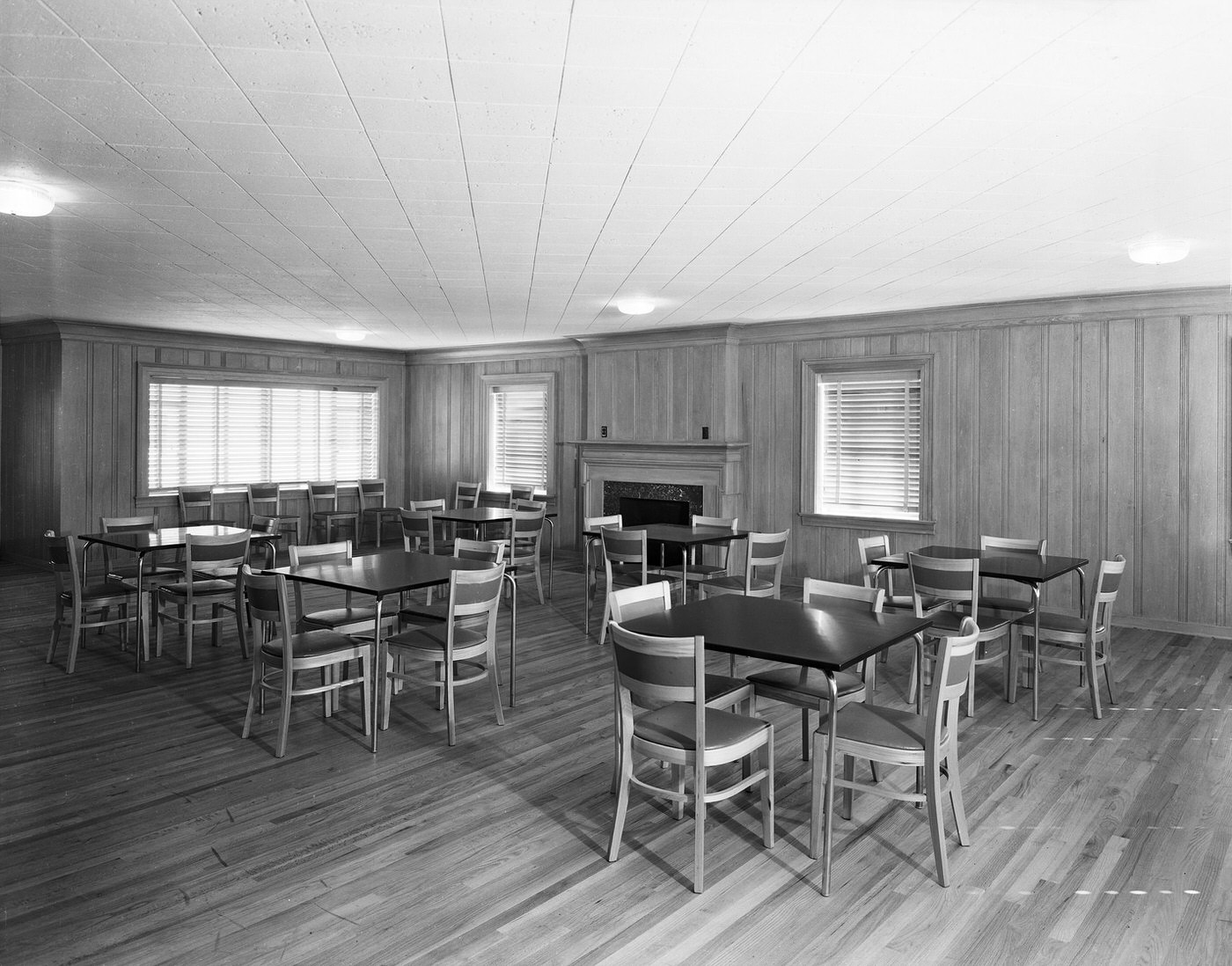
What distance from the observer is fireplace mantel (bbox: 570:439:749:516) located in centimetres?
880

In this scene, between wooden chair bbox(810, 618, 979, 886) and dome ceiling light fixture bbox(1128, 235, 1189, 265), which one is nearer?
wooden chair bbox(810, 618, 979, 886)

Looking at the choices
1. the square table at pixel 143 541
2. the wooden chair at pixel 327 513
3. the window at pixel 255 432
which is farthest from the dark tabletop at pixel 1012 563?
the window at pixel 255 432

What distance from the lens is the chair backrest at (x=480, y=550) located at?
204 inches

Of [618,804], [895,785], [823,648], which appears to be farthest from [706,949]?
[895,785]

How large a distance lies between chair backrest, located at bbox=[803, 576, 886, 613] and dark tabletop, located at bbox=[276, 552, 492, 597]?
174 centimetres

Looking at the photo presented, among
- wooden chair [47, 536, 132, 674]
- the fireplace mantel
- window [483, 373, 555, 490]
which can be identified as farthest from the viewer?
window [483, 373, 555, 490]

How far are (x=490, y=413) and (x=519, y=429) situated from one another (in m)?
0.56

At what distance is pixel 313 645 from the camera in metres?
4.21

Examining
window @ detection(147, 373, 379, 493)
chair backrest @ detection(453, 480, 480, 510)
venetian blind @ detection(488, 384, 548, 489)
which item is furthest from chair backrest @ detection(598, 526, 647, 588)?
window @ detection(147, 373, 379, 493)

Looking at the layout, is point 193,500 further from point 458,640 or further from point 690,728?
point 690,728

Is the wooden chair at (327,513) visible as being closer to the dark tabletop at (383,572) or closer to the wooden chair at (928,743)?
the dark tabletop at (383,572)

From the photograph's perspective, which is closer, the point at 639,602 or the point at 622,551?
the point at 639,602

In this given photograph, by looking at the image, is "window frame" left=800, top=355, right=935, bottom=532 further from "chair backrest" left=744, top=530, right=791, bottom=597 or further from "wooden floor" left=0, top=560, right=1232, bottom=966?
"wooden floor" left=0, top=560, right=1232, bottom=966

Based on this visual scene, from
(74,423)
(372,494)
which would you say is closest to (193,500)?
(74,423)
